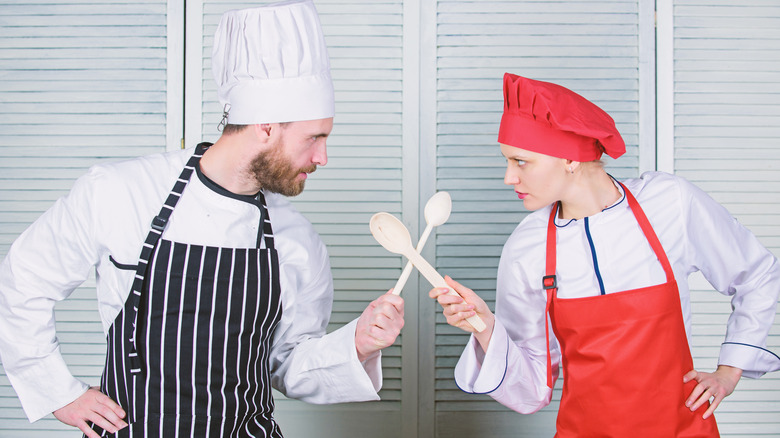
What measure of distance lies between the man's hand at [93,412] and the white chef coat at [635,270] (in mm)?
631

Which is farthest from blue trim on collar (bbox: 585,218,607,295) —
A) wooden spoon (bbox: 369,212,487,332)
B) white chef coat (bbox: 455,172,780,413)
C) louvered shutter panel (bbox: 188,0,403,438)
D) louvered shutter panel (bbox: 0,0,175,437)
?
louvered shutter panel (bbox: 0,0,175,437)

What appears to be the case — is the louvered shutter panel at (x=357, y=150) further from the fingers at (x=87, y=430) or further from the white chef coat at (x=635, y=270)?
the fingers at (x=87, y=430)

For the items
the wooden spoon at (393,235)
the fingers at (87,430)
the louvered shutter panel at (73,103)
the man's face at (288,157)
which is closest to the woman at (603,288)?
the wooden spoon at (393,235)

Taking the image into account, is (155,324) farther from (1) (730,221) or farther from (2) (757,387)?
(2) (757,387)

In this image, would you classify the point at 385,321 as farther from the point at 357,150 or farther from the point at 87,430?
the point at 357,150

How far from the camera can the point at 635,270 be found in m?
1.31

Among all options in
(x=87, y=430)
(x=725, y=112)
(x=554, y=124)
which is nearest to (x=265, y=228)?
(x=87, y=430)

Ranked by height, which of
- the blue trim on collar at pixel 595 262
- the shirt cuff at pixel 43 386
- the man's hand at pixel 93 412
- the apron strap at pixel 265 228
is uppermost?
the apron strap at pixel 265 228

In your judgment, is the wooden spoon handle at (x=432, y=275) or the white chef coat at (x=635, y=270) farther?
the white chef coat at (x=635, y=270)

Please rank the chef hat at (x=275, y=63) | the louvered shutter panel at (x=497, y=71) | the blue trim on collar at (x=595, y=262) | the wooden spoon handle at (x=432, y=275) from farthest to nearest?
the louvered shutter panel at (x=497, y=71)
the blue trim on collar at (x=595, y=262)
the chef hat at (x=275, y=63)
the wooden spoon handle at (x=432, y=275)

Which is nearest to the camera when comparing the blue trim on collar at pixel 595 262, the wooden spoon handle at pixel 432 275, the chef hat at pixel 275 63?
the wooden spoon handle at pixel 432 275

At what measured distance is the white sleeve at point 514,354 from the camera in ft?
4.16

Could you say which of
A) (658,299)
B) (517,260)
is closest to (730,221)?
(658,299)

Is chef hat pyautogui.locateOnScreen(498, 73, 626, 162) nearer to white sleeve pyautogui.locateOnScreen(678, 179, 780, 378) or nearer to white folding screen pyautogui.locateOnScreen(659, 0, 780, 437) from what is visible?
white sleeve pyautogui.locateOnScreen(678, 179, 780, 378)
